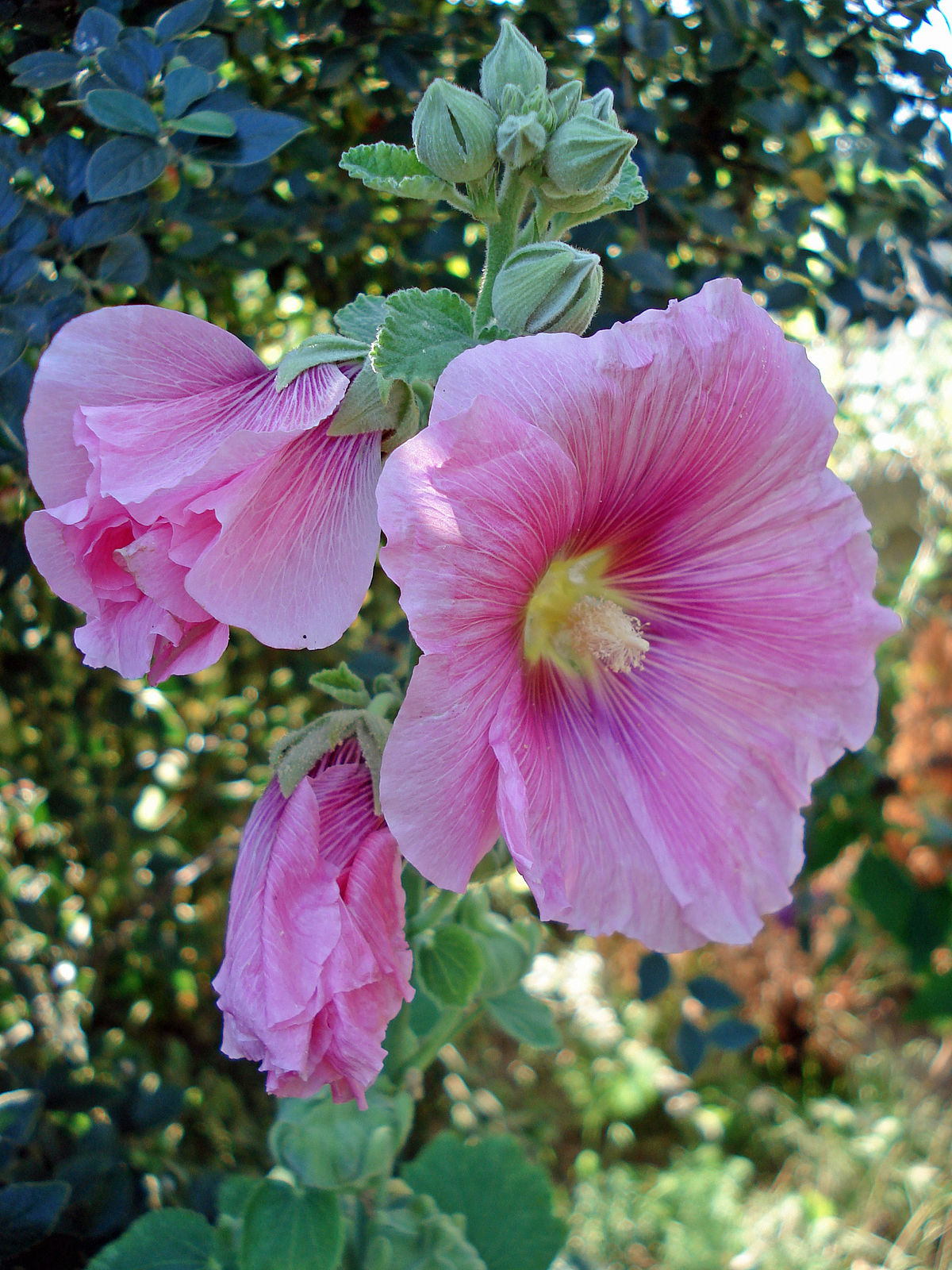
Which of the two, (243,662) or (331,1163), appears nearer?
(331,1163)

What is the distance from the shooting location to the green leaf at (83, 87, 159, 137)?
756 mm

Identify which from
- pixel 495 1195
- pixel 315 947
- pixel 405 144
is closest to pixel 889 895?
pixel 495 1195

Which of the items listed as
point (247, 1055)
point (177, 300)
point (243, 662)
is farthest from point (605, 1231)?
point (177, 300)

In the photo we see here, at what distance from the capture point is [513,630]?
1.96 feet

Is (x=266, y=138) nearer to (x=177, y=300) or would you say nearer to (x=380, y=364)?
(x=380, y=364)

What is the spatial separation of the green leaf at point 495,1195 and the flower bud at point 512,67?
3.25 feet

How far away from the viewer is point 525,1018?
99cm

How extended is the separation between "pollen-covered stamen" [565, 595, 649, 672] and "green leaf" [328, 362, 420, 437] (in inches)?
7.7

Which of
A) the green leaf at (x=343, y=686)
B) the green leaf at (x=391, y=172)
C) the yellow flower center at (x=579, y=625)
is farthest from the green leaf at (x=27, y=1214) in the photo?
the green leaf at (x=391, y=172)

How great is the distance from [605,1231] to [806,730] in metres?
1.89

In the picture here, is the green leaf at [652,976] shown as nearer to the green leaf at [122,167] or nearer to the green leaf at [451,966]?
the green leaf at [451,966]

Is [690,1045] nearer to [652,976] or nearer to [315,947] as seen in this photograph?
[652,976]

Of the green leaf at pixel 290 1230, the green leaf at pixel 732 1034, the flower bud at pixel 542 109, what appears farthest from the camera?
the green leaf at pixel 732 1034

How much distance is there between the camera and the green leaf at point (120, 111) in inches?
29.8
